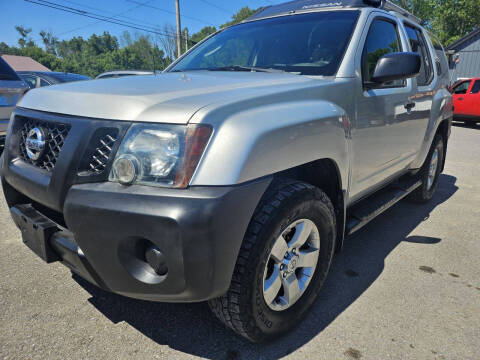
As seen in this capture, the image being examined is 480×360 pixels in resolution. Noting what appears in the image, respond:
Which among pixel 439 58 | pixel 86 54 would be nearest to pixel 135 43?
pixel 86 54

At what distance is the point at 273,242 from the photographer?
1.60m

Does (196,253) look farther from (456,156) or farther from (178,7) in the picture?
(178,7)

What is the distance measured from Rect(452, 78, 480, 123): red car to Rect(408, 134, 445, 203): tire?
31.2 feet

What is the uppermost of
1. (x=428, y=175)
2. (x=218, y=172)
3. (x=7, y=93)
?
(x=7, y=93)

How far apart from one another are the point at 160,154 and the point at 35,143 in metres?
0.78

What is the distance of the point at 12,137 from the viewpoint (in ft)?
6.32

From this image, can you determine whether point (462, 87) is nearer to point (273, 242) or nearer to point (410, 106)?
point (410, 106)

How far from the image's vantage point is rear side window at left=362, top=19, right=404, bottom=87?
234cm

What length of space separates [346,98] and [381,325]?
1323 mm

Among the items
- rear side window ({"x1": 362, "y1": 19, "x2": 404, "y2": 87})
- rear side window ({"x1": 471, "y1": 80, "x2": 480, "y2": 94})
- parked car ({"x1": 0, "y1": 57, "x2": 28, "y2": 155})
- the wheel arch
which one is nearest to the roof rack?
rear side window ({"x1": 362, "y1": 19, "x2": 404, "y2": 87})

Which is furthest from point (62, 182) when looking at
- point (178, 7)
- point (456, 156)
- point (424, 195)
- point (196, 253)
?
point (178, 7)

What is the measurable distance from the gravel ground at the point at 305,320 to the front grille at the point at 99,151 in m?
0.95

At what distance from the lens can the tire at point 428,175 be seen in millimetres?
3836

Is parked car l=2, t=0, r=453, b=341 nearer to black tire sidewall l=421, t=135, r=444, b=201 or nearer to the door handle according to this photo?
the door handle
